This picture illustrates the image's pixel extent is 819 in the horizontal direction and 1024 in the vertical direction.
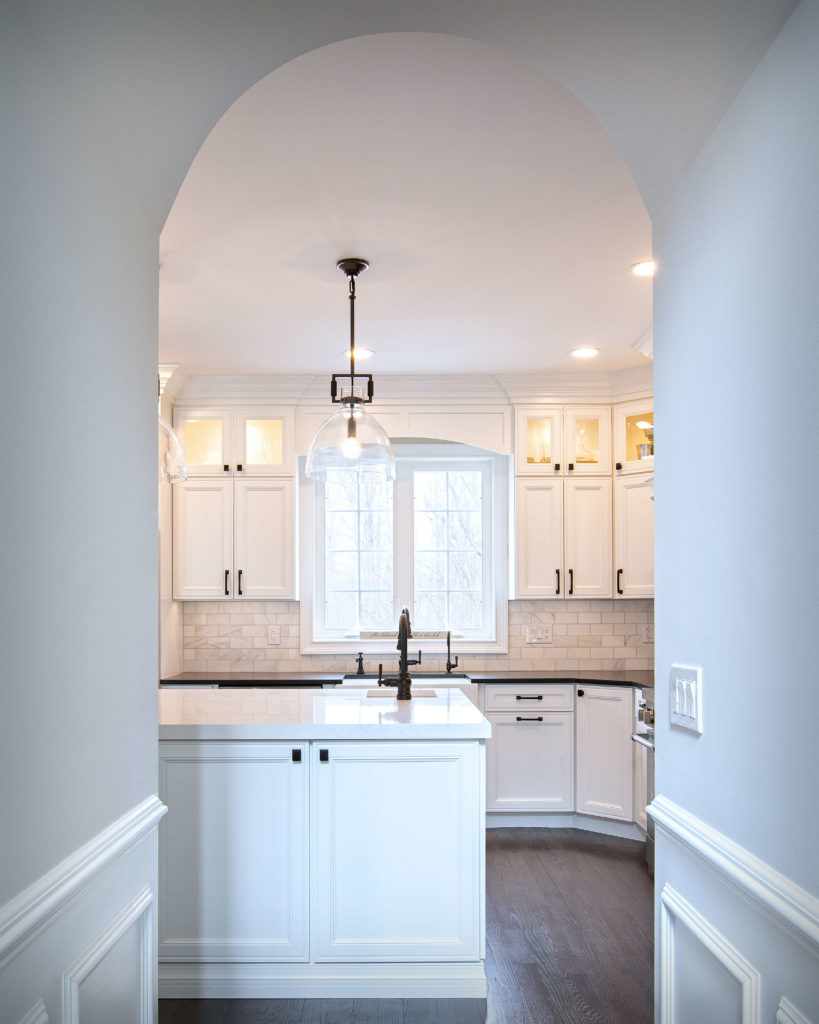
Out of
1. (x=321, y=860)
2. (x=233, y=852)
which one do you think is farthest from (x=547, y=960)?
(x=233, y=852)

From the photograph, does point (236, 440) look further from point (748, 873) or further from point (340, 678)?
point (748, 873)

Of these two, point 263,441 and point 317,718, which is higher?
point 263,441

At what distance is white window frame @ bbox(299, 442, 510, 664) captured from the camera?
211 inches

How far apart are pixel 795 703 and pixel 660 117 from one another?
1.10m

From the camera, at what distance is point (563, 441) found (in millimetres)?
5223

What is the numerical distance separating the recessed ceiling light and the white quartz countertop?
1.99 m

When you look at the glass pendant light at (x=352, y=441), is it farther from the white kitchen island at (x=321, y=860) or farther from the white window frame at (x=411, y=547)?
the white window frame at (x=411, y=547)

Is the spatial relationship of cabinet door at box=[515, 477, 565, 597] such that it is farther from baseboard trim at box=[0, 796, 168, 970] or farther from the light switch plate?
baseboard trim at box=[0, 796, 168, 970]

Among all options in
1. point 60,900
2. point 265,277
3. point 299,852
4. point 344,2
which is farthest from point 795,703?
point 265,277

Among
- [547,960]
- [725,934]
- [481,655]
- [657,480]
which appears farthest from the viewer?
[481,655]

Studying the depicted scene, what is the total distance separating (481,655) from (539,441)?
4.69ft

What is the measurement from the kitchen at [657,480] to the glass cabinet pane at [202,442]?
3.49 m

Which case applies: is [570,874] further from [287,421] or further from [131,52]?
[131,52]

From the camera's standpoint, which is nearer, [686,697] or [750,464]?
[750,464]
